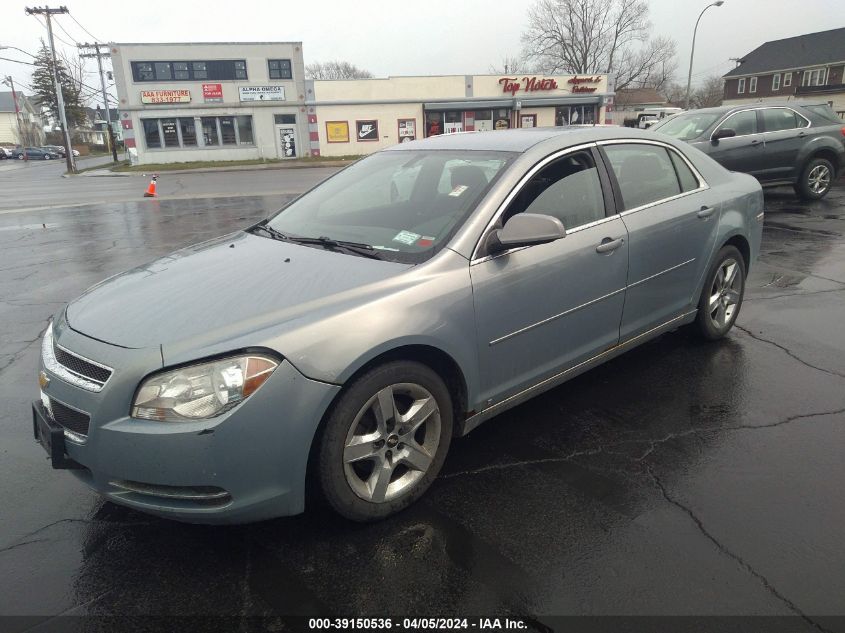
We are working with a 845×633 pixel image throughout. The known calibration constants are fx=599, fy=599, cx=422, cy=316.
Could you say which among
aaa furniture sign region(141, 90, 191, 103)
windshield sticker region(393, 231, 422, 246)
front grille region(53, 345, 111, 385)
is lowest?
front grille region(53, 345, 111, 385)

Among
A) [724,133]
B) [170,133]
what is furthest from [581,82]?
[724,133]

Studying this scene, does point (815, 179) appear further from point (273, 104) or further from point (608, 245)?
point (273, 104)

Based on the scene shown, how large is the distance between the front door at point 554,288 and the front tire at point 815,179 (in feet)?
32.6

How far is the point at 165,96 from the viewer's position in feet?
124

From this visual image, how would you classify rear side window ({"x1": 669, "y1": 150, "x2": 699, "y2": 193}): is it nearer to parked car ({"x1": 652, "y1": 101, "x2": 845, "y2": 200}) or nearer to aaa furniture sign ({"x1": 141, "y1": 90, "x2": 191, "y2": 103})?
parked car ({"x1": 652, "y1": 101, "x2": 845, "y2": 200})

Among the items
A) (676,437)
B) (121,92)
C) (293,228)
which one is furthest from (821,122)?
Answer: (121,92)

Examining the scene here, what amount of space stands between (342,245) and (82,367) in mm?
1325

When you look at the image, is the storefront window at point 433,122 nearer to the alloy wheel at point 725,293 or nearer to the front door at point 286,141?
the front door at point 286,141

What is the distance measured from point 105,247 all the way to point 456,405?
27.6ft

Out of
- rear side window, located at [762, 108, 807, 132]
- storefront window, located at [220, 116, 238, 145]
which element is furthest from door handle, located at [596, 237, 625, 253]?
storefront window, located at [220, 116, 238, 145]

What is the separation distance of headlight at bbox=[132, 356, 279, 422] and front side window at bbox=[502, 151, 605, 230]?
1598mm

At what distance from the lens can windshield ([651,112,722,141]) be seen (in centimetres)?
1109

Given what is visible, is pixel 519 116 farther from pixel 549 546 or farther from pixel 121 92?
pixel 549 546

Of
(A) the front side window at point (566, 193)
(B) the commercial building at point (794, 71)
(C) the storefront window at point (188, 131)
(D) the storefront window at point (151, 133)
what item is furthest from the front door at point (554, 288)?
(B) the commercial building at point (794, 71)
